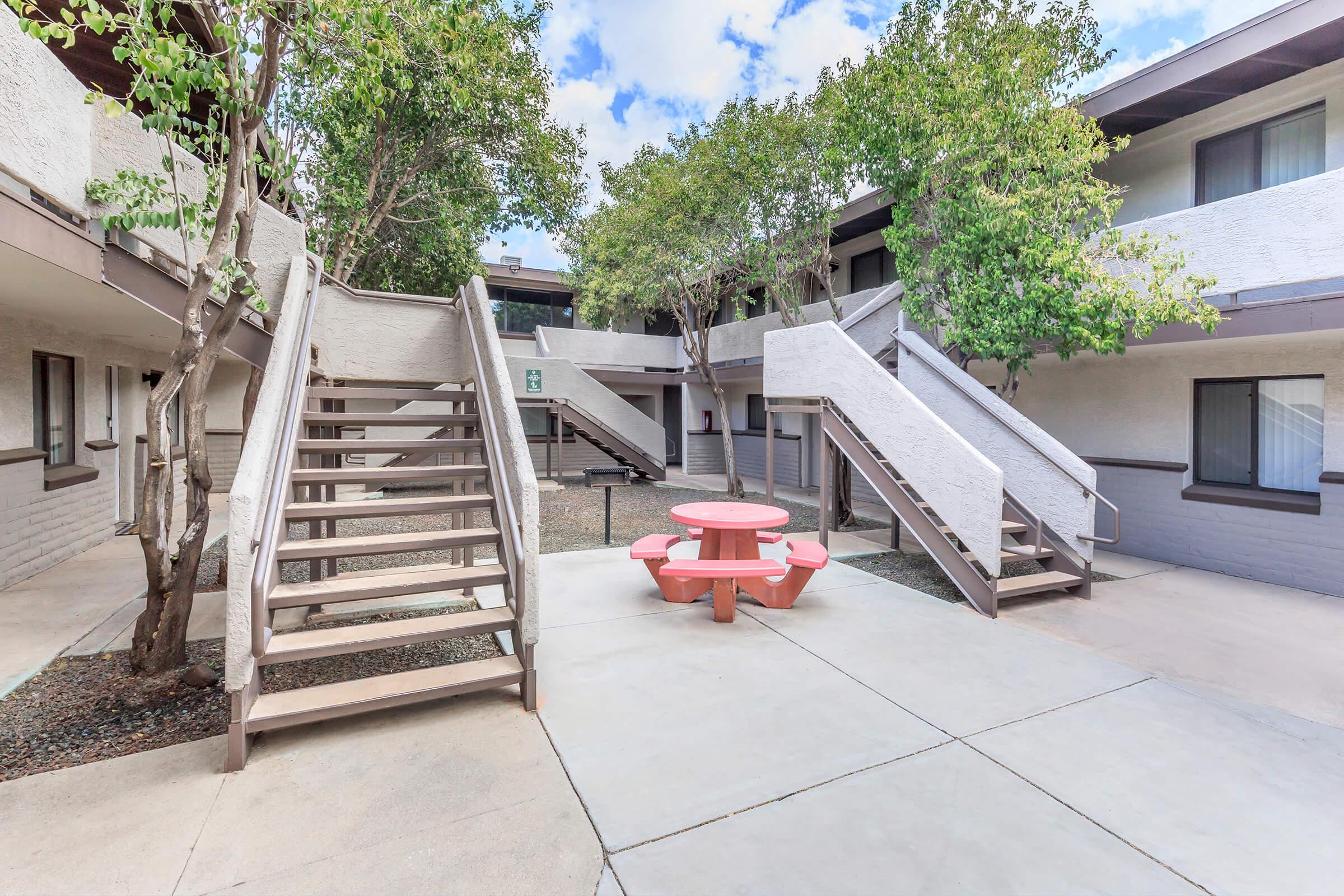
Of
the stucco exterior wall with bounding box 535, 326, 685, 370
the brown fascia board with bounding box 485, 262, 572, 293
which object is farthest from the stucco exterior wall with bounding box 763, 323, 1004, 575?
the brown fascia board with bounding box 485, 262, 572, 293

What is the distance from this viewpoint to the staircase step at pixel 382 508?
3.85 metres

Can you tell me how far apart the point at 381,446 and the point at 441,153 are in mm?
7104

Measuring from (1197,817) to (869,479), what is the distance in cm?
438

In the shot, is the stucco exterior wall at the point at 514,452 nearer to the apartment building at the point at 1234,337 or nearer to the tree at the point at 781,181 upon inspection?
the apartment building at the point at 1234,337

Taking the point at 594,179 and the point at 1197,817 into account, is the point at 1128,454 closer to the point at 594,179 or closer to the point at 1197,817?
the point at 1197,817

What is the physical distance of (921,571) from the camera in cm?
674

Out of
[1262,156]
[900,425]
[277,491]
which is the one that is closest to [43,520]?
[277,491]

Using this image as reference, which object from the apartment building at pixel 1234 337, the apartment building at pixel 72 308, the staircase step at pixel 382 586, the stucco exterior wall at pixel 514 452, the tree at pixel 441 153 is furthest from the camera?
the tree at pixel 441 153

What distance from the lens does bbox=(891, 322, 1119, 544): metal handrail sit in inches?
222

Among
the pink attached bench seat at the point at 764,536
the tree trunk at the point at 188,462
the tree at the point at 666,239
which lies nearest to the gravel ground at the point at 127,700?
the tree trunk at the point at 188,462

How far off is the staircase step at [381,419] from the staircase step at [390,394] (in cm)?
16

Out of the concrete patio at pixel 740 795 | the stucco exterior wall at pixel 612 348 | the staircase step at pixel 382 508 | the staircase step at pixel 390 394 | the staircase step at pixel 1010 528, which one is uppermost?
the stucco exterior wall at pixel 612 348

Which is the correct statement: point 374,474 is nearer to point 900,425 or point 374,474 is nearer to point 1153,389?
point 900,425

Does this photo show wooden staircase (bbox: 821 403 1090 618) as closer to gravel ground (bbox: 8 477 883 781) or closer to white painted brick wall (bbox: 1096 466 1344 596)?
white painted brick wall (bbox: 1096 466 1344 596)
